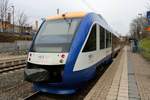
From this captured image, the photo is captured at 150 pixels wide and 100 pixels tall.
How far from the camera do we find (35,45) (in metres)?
8.08

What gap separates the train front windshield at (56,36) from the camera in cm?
750

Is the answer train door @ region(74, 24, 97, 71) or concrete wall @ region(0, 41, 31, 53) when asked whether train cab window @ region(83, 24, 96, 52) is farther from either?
concrete wall @ region(0, 41, 31, 53)

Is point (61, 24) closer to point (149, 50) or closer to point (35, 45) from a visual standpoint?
point (35, 45)

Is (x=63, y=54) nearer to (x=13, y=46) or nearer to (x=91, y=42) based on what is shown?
(x=91, y=42)

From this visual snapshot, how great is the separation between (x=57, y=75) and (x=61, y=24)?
6.73 feet

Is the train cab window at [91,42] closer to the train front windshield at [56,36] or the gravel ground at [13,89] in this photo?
the train front windshield at [56,36]

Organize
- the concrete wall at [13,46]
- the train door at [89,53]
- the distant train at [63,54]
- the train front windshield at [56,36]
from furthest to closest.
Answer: the concrete wall at [13,46] → the train front windshield at [56,36] → the train door at [89,53] → the distant train at [63,54]

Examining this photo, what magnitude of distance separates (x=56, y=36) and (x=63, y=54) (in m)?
1.06

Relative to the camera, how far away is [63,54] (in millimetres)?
7074

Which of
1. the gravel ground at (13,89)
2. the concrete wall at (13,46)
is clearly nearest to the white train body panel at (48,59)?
the gravel ground at (13,89)

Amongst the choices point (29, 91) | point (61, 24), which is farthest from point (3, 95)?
point (61, 24)

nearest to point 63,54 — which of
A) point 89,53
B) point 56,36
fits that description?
point 56,36

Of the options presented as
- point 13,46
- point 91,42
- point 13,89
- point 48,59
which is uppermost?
point 91,42

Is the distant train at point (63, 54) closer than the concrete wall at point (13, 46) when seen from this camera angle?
Yes
